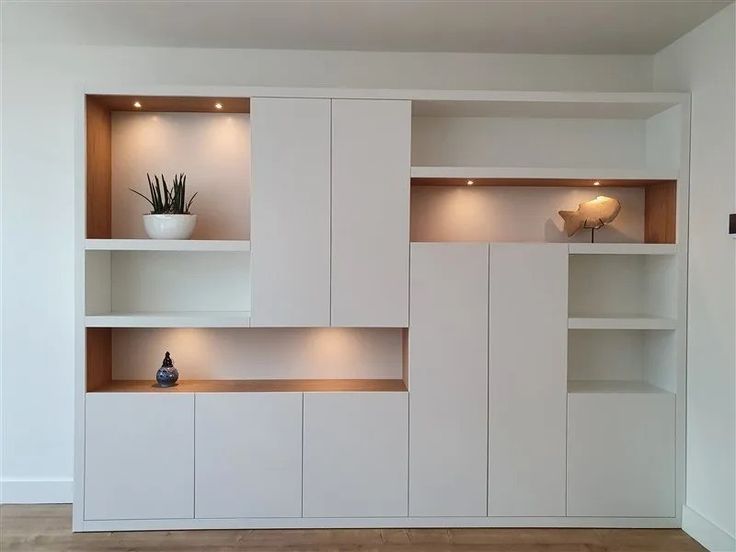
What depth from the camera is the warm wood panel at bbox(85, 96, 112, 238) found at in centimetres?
345

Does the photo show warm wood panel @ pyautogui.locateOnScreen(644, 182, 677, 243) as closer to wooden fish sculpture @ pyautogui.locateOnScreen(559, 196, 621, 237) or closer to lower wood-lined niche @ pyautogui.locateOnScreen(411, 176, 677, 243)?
lower wood-lined niche @ pyautogui.locateOnScreen(411, 176, 677, 243)

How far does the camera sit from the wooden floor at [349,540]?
3236 mm

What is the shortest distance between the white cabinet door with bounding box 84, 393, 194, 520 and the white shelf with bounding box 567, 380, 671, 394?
2025mm

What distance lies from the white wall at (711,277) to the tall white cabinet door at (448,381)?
106 centimetres

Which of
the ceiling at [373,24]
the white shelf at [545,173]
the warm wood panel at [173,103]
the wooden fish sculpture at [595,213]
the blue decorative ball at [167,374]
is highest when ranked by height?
the ceiling at [373,24]

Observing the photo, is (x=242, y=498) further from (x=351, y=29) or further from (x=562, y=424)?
(x=351, y=29)

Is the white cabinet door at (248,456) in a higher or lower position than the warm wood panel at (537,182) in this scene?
lower

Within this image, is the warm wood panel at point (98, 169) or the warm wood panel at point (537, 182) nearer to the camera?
the warm wood panel at point (98, 169)

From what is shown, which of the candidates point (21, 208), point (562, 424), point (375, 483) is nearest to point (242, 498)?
point (375, 483)

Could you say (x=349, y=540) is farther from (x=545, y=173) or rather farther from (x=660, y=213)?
(x=660, y=213)

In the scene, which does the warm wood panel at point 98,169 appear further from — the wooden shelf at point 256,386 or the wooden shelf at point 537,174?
the wooden shelf at point 537,174

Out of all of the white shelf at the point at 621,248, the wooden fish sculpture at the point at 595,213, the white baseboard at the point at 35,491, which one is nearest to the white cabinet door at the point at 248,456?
the white baseboard at the point at 35,491

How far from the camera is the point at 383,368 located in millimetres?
3844

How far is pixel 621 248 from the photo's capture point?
11.4 feet
